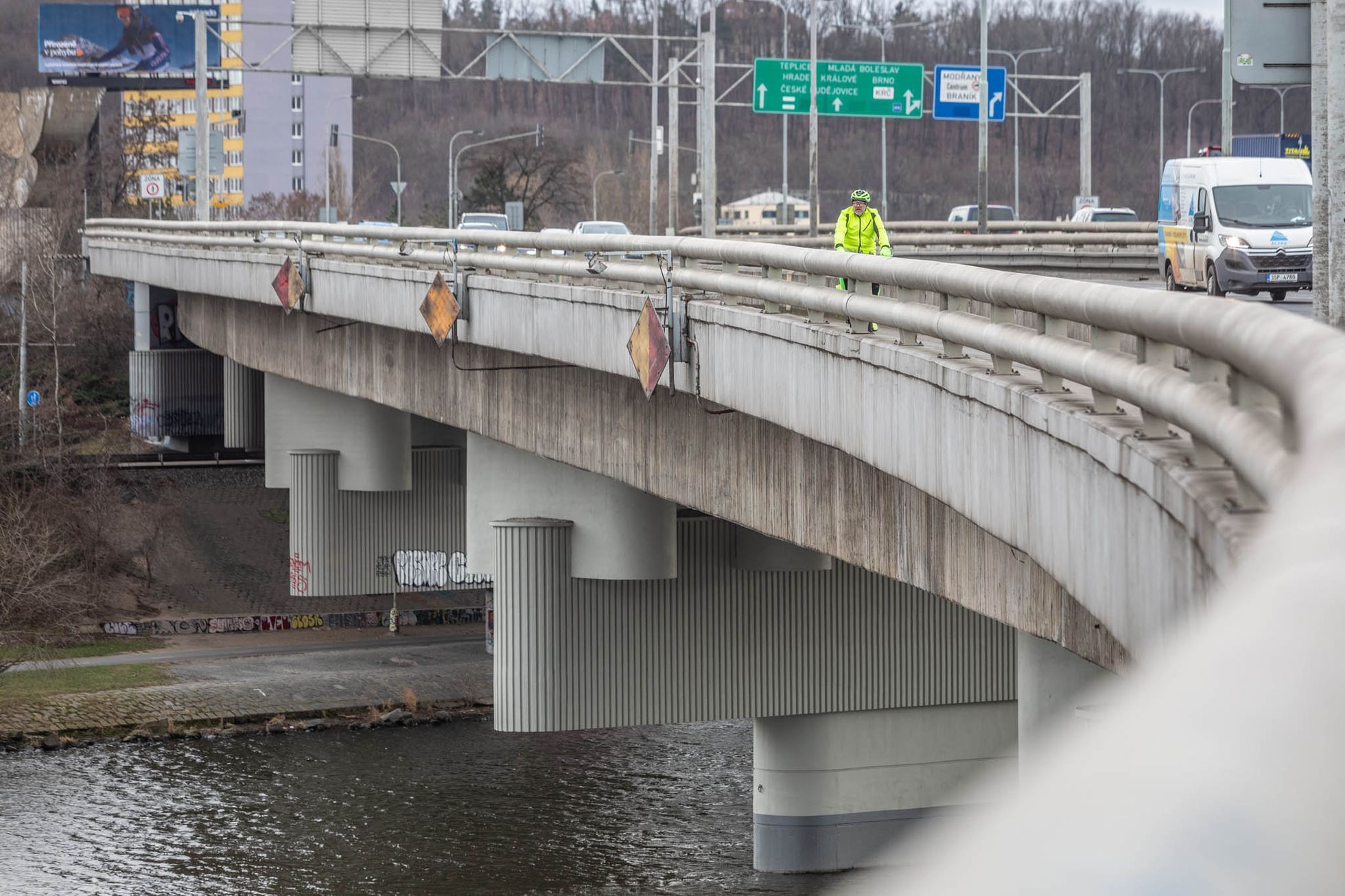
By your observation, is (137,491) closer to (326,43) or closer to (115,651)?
(115,651)

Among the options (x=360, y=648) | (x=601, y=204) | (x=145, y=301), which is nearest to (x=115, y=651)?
(x=360, y=648)

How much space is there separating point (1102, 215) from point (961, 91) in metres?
5.59

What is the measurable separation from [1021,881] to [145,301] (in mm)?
45537

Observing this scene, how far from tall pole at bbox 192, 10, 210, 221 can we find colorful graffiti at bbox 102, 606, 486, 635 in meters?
9.53

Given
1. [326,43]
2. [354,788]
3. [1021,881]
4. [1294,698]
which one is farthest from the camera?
[326,43]

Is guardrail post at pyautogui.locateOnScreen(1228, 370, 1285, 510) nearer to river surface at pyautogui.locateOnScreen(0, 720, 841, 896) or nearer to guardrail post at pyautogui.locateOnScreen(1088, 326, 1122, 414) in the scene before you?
guardrail post at pyautogui.locateOnScreen(1088, 326, 1122, 414)

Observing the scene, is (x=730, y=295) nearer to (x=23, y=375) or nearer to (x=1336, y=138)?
(x=1336, y=138)

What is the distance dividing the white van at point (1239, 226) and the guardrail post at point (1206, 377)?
20355 millimetres

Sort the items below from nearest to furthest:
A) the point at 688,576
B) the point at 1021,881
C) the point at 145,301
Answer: the point at 1021,881
the point at 688,576
the point at 145,301

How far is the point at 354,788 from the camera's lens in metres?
29.3

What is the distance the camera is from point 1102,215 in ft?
178

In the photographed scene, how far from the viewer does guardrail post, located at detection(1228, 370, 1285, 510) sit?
494cm

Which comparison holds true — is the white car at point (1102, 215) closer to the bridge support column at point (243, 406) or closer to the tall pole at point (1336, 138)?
the bridge support column at point (243, 406)

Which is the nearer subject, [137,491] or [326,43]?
[326,43]
